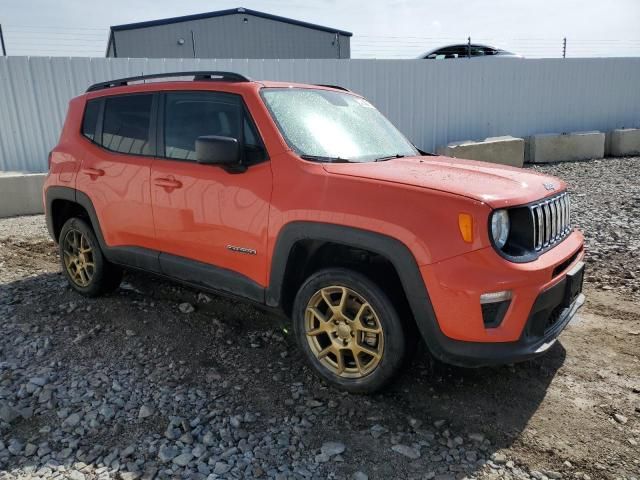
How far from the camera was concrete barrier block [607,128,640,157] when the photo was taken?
42.9 ft

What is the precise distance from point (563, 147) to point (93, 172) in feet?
38.0

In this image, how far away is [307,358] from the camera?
10.8 ft

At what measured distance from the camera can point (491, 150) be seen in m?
11.6

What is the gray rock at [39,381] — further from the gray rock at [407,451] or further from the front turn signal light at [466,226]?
the front turn signal light at [466,226]

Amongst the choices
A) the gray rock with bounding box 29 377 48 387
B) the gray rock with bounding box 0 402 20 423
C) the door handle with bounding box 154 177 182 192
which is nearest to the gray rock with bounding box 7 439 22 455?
the gray rock with bounding box 0 402 20 423

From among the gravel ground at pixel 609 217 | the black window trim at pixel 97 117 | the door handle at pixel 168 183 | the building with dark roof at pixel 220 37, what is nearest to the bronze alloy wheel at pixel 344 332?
the door handle at pixel 168 183

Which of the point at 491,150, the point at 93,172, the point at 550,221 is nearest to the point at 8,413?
the point at 93,172

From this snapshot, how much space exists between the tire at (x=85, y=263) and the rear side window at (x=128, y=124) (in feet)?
2.87

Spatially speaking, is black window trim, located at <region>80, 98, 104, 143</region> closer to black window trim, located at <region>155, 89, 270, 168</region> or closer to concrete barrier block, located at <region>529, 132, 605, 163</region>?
black window trim, located at <region>155, 89, 270, 168</region>

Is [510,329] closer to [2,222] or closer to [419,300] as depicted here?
[419,300]

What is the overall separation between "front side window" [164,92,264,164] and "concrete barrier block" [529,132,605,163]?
35.2 ft

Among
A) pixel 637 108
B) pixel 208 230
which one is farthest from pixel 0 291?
pixel 637 108

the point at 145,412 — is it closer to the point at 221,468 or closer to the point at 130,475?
the point at 130,475

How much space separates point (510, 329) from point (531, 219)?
618 mm
